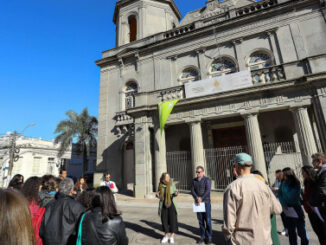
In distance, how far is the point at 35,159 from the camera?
29.2 metres

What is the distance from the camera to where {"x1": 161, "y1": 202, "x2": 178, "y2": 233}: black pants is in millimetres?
4746

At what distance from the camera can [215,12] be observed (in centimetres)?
1598

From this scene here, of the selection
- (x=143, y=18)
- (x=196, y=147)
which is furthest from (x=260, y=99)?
(x=143, y=18)

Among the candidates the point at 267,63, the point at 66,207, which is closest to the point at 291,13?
the point at 267,63

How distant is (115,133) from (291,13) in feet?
50.2

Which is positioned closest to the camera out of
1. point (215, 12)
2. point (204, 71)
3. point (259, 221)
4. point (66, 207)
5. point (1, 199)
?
point (1, 199)

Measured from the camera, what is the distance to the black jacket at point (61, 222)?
250cm

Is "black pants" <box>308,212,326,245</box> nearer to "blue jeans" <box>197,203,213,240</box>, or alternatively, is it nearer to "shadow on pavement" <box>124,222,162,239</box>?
"blue jeans" <box>197,203,213,240</box>

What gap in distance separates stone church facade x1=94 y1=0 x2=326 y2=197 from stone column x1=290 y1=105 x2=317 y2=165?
42 millimetres

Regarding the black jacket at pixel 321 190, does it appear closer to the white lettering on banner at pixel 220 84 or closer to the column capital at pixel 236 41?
the white lettering on banner at pixel 220 84

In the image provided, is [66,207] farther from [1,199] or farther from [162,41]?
[162,41]

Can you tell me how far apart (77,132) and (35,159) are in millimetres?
11056

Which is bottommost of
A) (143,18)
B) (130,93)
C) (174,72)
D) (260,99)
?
(260,99)

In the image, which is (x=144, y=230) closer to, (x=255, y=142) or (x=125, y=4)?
(x=255, y=142)
